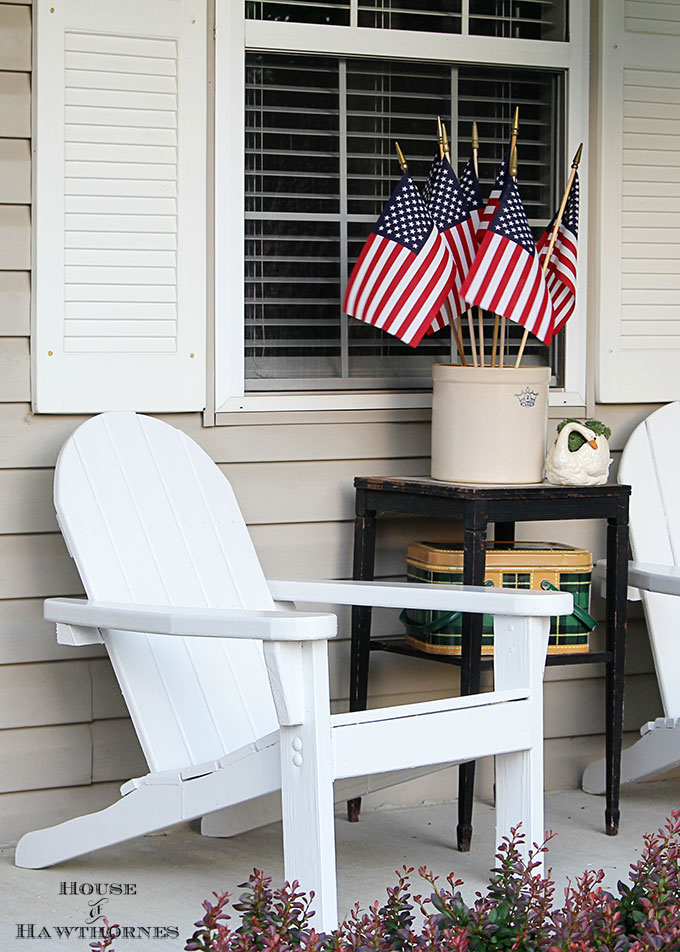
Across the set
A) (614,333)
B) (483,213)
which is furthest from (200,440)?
(614,333)

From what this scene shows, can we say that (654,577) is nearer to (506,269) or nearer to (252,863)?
(506,269)

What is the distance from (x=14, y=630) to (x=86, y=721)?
286mm

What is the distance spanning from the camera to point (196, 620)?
226 cm

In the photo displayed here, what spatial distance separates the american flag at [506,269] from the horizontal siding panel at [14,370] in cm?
106

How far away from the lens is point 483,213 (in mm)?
3229

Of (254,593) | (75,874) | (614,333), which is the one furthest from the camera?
(614,333)

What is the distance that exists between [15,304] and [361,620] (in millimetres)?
1142

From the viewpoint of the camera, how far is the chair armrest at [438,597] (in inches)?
95.8

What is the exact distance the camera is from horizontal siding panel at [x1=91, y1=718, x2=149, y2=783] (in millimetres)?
3045

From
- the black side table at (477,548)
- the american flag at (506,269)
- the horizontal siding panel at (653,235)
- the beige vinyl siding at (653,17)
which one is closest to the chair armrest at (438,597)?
the black side table at (477,548)

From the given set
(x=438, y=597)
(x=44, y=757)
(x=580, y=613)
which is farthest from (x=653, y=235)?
(x=44, y=757)

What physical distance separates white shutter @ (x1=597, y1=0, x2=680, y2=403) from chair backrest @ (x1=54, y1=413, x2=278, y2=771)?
1.20 meters

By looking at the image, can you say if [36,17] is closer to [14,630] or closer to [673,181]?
[14,630]

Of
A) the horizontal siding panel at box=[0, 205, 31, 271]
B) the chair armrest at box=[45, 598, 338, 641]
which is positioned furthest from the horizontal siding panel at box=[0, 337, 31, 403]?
the chair armrest at box=[45, 598, 338, 641]
